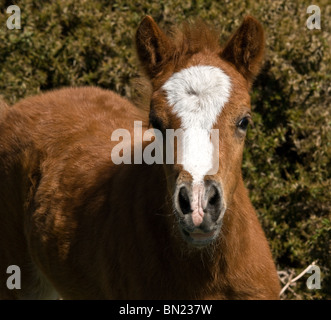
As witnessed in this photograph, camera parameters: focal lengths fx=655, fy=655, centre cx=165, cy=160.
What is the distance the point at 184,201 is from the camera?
341cm

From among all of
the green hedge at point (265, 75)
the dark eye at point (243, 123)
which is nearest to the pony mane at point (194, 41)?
the dark eye at point (243, 123)

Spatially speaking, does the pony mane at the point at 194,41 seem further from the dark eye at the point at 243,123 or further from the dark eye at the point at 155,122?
the dark eye at the point at 243,123

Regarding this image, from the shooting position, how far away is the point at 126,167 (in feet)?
14.9

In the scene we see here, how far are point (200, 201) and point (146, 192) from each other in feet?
2.95

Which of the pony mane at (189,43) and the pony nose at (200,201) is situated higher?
the pony mane at (189,43)

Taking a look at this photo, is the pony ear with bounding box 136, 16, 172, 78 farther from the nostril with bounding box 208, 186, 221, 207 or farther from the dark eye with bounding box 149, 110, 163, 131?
the nostril with bounding box 208, 186, 221, 207

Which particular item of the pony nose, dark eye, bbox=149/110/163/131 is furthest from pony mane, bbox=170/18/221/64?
the pony nose

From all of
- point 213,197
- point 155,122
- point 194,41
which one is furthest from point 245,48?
point 213,197

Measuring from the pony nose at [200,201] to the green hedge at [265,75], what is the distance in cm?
309

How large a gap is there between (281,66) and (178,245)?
338 cm

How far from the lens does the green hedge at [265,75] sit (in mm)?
6590

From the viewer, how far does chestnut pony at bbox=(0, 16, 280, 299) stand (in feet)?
11.8

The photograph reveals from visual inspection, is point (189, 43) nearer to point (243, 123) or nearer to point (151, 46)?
point (151, 46)
